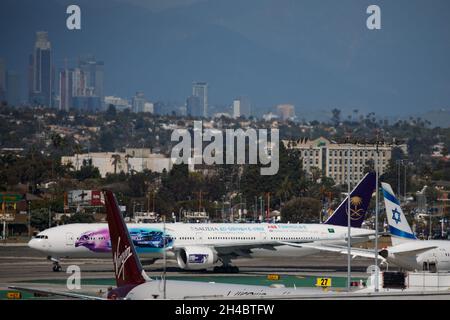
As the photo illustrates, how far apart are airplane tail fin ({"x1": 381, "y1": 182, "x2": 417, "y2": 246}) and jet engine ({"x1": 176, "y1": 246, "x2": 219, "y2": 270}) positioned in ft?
39.6

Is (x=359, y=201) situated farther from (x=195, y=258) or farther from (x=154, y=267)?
(x=154, y=267)

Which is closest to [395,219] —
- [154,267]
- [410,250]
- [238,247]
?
[410,250]

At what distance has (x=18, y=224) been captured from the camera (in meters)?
130

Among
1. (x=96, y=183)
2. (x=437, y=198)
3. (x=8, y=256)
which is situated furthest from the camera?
(x=96, y=183)

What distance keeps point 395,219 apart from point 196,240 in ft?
47.9

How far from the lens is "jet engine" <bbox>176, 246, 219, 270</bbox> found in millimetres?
66188

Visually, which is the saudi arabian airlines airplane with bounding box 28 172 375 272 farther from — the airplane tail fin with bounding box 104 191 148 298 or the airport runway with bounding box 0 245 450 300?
the airplane tail fin with bounding box 104 191 148 298

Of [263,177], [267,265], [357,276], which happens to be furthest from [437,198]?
[357,276]

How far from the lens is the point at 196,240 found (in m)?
69.4

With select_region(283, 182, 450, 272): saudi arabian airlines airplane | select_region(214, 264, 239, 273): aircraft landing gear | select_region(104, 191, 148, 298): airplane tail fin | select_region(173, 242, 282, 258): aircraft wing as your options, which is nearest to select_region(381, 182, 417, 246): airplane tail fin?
select_region(283, 182, 450, 272): saudi arabian airlines airplane

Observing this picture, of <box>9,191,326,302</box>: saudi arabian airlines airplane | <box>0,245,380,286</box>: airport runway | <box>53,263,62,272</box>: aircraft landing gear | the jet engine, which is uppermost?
<box>9,191,326,302</box>: saudi arabian airlines airplane

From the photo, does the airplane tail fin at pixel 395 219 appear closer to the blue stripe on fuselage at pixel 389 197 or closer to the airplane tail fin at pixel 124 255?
the blue stripe on fuselage at pixel 389 197
